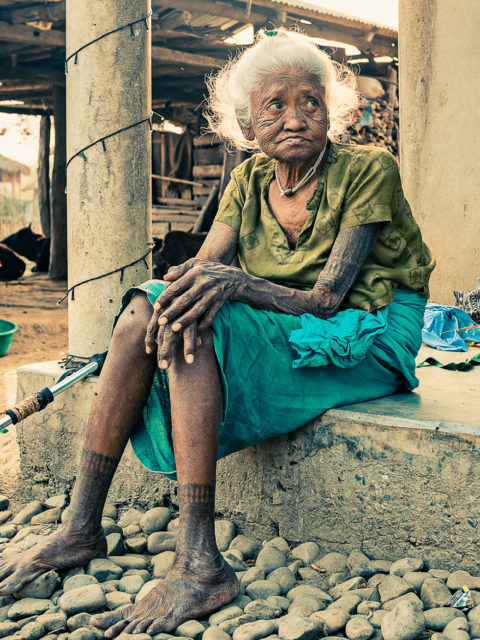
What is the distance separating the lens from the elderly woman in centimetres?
211

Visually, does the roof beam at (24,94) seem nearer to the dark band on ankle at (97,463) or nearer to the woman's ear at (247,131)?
the woman's ear at (247,131)

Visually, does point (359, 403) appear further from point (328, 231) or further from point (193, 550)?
point (193, 550)

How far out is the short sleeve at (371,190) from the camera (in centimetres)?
247

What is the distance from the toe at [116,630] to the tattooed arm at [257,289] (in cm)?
80

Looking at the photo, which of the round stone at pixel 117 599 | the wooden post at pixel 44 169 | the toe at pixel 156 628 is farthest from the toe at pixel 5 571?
the wooden post at pixel 44 169

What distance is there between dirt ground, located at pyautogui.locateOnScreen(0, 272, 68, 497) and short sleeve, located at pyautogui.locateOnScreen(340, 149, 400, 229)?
1.94 m

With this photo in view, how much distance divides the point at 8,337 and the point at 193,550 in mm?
5073

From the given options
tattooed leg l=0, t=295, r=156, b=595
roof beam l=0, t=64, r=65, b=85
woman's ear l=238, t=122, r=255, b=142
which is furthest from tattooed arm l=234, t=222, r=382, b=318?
roof beam l=0, t=64, r=65, b=85

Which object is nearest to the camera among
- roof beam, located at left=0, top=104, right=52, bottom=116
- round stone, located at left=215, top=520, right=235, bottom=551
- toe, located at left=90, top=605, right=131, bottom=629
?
toe, located at left=90, top=605, right=131, bottom=629

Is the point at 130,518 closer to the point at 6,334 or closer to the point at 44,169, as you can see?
the point at 6,334

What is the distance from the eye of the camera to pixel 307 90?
2.53m

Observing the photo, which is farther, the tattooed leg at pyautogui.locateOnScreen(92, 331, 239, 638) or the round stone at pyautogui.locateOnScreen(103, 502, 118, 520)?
the round stone at pyautogui.locateOnScreen(103, 502, 118, 520)

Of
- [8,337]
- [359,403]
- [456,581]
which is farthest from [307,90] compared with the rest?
[8,337]

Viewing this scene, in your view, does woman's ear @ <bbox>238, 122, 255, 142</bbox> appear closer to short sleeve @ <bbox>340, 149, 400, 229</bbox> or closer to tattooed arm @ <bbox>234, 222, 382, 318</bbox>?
short sleeve @ <bbox>340, 149, 400, 229</bbox>
